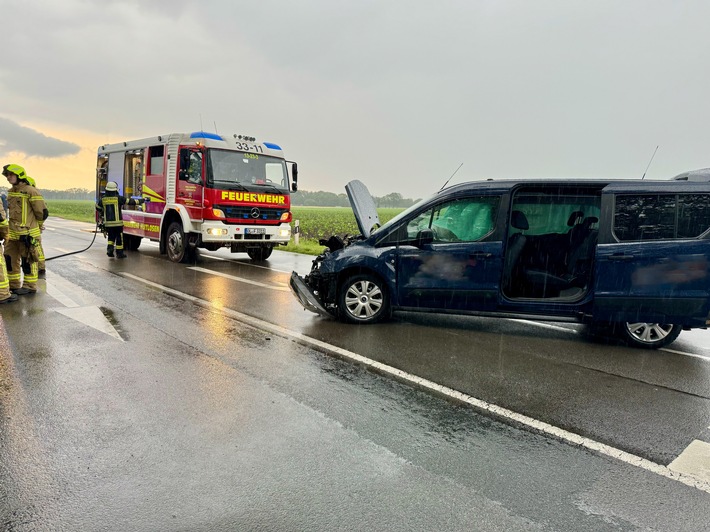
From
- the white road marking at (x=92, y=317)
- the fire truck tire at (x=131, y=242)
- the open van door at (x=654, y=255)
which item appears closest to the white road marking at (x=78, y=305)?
the white road marking at (x=92, y=317)

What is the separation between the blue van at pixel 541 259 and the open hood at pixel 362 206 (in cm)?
7

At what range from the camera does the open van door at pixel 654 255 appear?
5.25 meters

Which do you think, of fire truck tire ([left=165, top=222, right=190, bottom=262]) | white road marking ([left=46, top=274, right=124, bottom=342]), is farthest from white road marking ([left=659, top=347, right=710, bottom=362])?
fire truck tire ([left=165, top=222, right=190, bottom=262])

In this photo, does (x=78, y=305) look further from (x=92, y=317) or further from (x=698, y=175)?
(x=698, y=175)

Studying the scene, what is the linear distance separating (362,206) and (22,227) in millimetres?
5425

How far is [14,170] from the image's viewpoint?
25.7ft

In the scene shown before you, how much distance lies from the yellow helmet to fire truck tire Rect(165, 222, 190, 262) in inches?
157

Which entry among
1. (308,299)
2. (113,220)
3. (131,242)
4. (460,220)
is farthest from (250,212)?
(460,220)

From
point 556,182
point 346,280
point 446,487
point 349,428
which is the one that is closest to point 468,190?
point 556,182

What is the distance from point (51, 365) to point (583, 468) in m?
4.46

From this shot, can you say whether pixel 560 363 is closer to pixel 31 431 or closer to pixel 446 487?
pixel 446 487

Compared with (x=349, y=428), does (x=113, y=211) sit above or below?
above

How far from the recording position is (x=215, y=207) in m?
11.1

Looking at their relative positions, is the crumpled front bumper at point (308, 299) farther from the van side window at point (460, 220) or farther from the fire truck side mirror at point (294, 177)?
the fire truck side mirror at point (294, 177)
